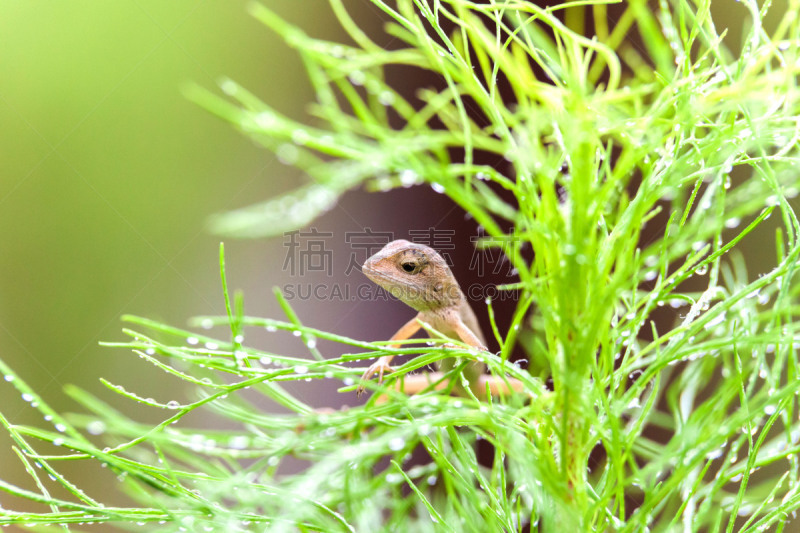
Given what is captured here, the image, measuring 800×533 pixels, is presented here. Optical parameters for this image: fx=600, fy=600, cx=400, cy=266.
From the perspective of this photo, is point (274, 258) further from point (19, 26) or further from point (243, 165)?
point (19, 26)

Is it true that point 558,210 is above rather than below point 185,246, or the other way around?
above

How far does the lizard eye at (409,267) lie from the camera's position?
72 cm

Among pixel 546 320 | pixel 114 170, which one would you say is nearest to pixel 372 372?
pixel 546 320

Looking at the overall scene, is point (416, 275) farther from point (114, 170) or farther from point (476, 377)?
point (114, 170)

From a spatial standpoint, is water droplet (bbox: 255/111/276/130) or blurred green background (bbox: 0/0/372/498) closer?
water droplet (bbox: 255/111/276/130)

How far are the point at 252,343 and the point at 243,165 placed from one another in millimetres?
390

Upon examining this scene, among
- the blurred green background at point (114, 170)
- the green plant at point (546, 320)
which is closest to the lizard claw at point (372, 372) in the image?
the green plant at point (546, 320)

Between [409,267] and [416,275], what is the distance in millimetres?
16

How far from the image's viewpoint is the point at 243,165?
129 cm

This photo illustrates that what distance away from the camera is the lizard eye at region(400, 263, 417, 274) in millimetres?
718

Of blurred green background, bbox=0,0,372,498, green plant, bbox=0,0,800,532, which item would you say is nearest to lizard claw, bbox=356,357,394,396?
green plant, bbox=0,0,800,532

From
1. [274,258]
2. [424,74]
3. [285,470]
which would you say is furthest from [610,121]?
[285,470]

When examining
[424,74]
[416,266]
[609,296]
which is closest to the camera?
[609,296]

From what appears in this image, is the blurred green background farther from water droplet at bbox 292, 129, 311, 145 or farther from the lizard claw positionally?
water droplet at bbox 292, 129, 311, 145
